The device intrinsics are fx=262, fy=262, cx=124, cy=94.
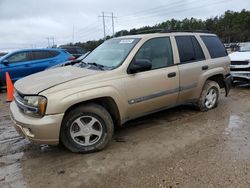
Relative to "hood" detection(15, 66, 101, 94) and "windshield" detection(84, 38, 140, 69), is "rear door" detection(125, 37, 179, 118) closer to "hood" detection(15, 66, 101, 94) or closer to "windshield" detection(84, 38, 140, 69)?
"windshield" detection(84, 38, 140, 69)

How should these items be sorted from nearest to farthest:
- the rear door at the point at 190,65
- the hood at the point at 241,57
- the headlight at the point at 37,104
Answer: the headlight at the point at 37,104, the rear door at the point at 190,65, the hood at the point at 241,57

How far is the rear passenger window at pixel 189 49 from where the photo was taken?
16.9ft

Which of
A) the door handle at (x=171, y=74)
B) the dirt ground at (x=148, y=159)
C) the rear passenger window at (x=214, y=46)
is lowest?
the dirt ground at (x=148, y=159)

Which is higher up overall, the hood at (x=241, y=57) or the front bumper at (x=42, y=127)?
the hood at (x=241, y=57)

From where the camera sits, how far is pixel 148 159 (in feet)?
12.2

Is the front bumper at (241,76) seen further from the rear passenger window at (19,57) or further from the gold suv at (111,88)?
the rear passenger window at (19,57)

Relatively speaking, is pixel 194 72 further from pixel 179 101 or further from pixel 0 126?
pixel 0 126

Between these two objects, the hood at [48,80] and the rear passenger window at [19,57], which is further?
the rear passenger window at [19,57]

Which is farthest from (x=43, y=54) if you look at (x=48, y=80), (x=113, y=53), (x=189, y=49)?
(x=48, y=80)

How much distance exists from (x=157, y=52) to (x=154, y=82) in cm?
63

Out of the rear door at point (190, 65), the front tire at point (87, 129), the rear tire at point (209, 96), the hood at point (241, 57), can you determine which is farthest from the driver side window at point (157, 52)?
the hood at point (241, 57)

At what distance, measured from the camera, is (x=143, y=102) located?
14.6 ft

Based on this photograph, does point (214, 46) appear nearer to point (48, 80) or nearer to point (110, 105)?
point (110, 105)

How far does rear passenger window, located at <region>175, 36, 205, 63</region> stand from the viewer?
5141mm
